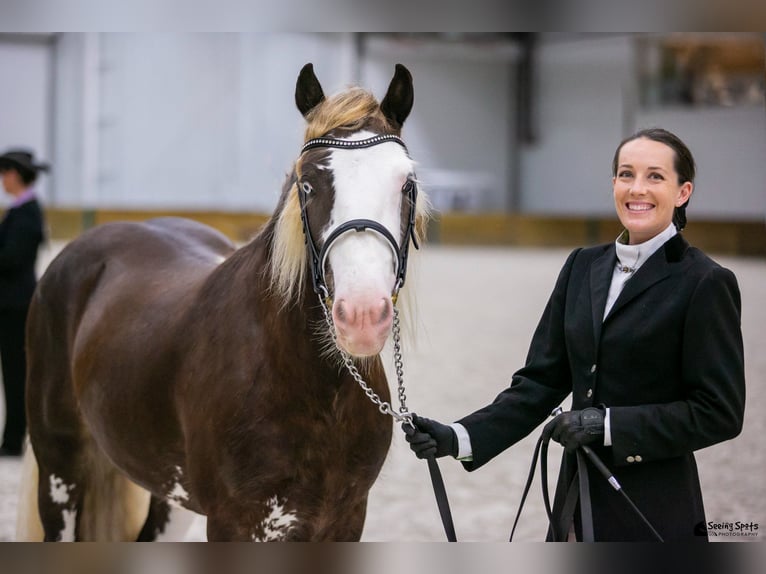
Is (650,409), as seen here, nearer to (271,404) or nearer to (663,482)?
(663,482)

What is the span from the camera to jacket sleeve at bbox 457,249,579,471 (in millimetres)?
1956

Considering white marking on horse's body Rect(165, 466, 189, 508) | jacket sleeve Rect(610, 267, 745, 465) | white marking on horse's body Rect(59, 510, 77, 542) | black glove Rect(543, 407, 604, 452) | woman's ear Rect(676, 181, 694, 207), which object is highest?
woman's ear Rect(676, 181, 694, 207)

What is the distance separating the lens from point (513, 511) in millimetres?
4031

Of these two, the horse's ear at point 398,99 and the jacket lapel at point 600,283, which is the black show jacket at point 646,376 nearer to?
the jacket lapel at point 600,283

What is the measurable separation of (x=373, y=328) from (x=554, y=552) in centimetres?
65

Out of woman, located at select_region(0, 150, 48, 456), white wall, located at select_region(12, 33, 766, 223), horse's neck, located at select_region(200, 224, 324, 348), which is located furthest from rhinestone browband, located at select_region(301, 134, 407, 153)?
white wall, located at select_region(12, 33, 766, 223)

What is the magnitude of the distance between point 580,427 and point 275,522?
68 centimetres

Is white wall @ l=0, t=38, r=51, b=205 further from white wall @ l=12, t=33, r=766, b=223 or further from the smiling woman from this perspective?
the smiling woman

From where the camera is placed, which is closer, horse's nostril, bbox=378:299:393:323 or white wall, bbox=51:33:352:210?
horse's nostril, bbox=378:299:393:323

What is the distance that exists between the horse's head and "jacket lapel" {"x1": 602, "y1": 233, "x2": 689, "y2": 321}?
16.8 inches

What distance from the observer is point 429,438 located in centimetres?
192

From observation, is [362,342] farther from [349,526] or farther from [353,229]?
[349,526]

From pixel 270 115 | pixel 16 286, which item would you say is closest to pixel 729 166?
pixel 16 286

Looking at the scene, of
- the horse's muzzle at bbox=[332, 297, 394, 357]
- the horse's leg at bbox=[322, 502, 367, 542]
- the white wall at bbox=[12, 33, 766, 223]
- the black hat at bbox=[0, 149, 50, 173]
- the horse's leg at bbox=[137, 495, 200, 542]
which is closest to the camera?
the horse's muzzle at bbox=[332, 297, 394, 357]
